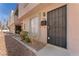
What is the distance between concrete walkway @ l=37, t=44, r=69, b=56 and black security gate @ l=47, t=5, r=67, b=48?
107 mm

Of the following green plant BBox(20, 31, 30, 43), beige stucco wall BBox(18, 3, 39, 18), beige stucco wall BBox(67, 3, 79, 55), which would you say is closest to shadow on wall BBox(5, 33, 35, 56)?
green plant BBox(20, 31, 30, 43)

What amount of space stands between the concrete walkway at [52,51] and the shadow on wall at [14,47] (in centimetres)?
27

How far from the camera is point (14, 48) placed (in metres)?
4.02

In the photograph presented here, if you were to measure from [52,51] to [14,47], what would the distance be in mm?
800

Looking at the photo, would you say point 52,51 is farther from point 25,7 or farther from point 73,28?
point 25,7

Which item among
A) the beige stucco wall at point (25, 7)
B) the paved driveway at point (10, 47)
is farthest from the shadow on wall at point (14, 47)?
the beige stucco wall at point (25, 7)

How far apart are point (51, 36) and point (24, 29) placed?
83 centimetres

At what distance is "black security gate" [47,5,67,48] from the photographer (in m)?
4.11

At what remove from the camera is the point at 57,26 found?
14.5 ft

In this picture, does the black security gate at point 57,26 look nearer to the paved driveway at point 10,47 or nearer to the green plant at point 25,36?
the green plant at point 25,36

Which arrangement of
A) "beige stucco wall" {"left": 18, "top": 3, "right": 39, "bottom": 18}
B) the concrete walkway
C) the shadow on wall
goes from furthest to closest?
"beige stucco wall" {"left": 18, "top": 3, "right": 39, "bottom": 18}
the shadow on wall
the concrete walkway

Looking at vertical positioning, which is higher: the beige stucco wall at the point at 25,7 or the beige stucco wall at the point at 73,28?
the beige stucco wall at the point at 25,7

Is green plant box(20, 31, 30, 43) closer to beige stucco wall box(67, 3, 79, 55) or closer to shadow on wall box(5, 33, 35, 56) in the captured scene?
shadow on wall box(5, 33, 35, 56)

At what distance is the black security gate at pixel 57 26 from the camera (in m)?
4.11
